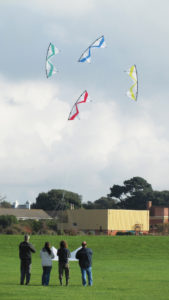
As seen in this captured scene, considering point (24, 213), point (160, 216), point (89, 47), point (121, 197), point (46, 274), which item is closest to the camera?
point (46, 274)

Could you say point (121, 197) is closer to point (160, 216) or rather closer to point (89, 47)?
point (160, 216)

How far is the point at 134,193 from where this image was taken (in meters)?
165

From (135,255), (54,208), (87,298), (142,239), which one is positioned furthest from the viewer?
(54,208)

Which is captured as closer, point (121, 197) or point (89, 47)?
point (89, 47)

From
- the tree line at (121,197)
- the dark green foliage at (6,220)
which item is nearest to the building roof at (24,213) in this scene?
the tree line at (121,197)

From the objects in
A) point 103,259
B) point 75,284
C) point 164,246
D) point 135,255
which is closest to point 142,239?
point 164,246

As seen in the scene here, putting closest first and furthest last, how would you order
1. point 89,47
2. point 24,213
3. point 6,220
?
point 89,47 < point 6,220 < point 24,213

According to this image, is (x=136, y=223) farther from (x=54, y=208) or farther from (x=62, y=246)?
(x=62, y=246)

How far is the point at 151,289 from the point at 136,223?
276ft

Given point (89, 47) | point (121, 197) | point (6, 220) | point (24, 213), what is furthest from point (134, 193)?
point (89, 47)

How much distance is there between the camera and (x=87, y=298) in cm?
1891

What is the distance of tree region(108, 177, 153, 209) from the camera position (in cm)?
16138

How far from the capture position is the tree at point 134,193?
529 ft

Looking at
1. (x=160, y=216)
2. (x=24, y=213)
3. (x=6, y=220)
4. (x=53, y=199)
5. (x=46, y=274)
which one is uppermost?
(x=53, y=199)
